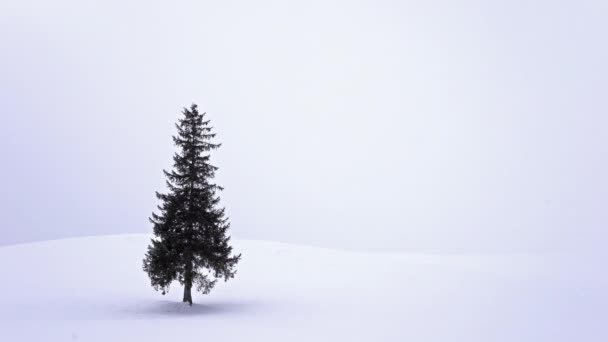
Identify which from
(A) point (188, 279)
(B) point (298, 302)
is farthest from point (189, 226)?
(B) point (298, 302)

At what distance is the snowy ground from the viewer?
1809 cm

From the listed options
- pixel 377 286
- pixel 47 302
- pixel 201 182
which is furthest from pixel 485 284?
pixel 47 302

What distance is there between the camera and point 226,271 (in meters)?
25.0

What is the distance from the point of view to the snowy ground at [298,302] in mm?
18094

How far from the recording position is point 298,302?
26.0 metres

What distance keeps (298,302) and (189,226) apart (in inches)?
311

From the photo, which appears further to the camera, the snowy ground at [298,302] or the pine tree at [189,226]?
the pine tree at [189,226]

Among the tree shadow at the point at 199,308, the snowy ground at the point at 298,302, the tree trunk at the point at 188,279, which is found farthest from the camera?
the tree trunk at the point at 188,279

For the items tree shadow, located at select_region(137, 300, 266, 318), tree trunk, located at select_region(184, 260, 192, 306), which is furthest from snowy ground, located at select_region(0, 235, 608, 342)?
tree trunk, located at select_region(184, 260, 192, 306)

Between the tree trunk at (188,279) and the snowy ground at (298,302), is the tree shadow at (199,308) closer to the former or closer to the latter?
the snowy ground at (298,302)

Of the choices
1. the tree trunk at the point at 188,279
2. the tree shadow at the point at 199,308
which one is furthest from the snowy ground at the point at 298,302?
the tree trunk at the point at 188,279

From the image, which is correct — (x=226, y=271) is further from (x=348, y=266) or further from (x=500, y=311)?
(x=348, y=266)

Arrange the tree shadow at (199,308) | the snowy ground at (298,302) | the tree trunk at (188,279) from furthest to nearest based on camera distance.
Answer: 1. the tree trunk at (188,279)
2. the tree shadow at (199,308)
3. the snowy ground at (298,302)

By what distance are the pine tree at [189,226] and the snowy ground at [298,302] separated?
217cm
